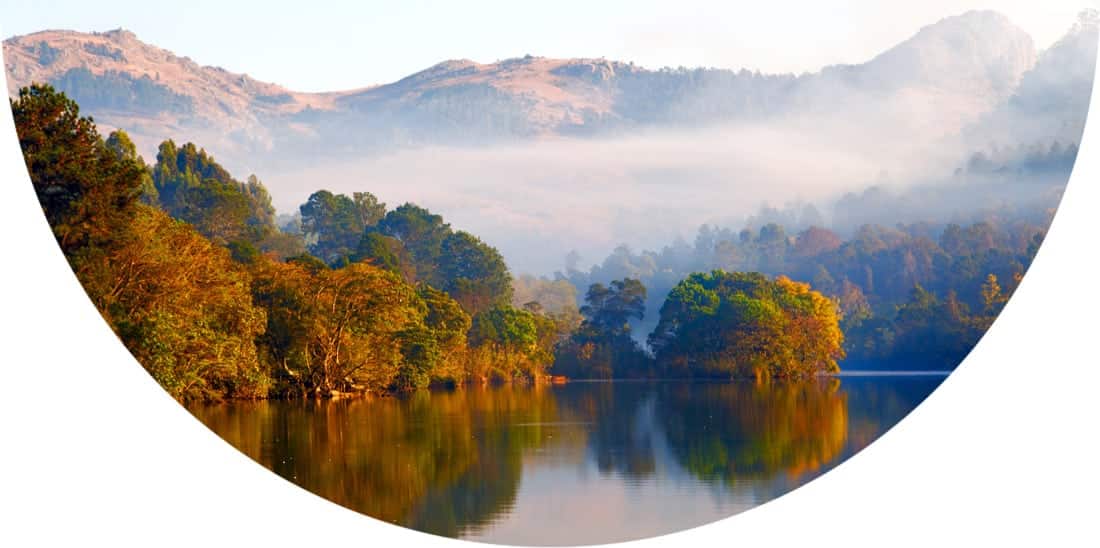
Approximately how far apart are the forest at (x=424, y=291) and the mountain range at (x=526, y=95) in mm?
1741

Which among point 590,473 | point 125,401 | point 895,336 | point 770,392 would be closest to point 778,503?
point 590,473

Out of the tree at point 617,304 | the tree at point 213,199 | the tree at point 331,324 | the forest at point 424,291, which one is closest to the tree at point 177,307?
the forest at point 424,291

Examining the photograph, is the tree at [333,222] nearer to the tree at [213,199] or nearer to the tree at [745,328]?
the tree at [213,199]

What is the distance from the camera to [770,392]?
25984 mm

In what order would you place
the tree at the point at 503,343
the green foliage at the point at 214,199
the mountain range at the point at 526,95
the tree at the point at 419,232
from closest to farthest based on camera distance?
the mountain range at the point at 526,95 < the green foliage at the point at 214,199 < the tree at the point at 503,343 < the tree at the point at 419,232

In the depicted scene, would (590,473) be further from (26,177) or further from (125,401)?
(26,177)

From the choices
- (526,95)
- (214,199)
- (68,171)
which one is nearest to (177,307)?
(68,171)

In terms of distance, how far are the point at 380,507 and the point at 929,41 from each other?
48.5ft

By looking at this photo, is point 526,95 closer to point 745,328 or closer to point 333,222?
point 745,328

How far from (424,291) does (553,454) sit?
13.6 m

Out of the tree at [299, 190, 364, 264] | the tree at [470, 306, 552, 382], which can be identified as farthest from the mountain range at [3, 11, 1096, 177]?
the tree at [470, 306, 552, 382]

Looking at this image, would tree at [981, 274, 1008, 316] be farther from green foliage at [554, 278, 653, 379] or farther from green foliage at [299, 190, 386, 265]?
green foliage at [299, 190, 386, 265]

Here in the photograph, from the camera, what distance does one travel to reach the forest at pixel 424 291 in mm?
14328

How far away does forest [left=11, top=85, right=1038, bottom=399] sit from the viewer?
14.3m
